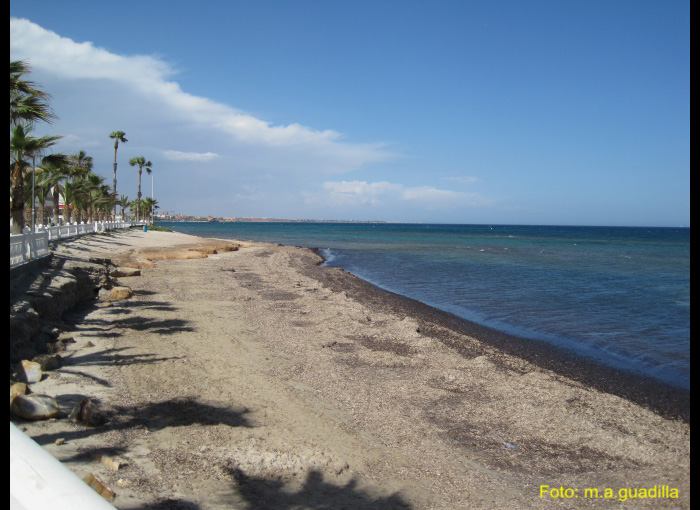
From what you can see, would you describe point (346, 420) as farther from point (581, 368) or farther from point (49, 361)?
point (581, 368)

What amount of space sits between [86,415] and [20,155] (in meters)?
14.6

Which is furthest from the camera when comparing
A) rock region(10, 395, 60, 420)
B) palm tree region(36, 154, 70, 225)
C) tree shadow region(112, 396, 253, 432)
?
palm tree region(36, 154, 70, 225)

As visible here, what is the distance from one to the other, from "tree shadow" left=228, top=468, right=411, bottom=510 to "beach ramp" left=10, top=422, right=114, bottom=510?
2982mm

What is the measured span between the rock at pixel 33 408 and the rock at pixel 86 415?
16 centimetres

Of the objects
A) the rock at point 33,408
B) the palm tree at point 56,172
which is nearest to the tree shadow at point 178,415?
the rock at point 33,408

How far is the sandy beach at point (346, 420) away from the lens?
15.1 ft

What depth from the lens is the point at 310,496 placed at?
445 cm

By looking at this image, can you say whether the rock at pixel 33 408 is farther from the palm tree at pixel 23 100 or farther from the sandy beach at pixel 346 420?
the palm tree at pixel 23 100

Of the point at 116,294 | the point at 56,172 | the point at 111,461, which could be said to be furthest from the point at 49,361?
the point at 56,172

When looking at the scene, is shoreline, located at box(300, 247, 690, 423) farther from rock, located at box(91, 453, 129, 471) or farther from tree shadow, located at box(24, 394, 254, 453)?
rock, located at box(91, 453, 129, 471)

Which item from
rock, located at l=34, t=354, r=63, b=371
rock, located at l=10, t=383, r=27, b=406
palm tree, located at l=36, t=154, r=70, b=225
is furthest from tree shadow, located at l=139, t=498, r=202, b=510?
palm tree, located at l=36, t=154, r=70, b=225

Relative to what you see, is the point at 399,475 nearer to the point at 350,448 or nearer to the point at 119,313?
the point at 350,448

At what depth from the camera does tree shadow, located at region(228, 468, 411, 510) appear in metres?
4.27

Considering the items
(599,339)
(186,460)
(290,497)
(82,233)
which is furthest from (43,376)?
(82,233)
